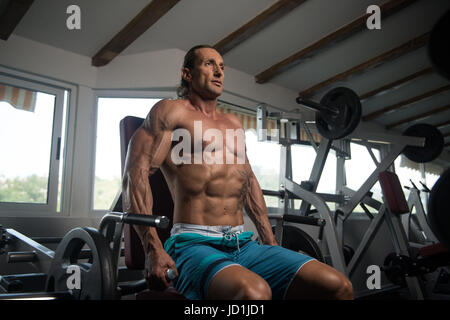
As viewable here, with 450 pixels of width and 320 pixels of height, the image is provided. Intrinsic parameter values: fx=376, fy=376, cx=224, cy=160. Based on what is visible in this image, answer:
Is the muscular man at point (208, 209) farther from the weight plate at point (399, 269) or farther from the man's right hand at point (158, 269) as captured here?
the weight plate at point (399, 269)

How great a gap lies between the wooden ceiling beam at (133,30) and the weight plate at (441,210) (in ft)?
8.68

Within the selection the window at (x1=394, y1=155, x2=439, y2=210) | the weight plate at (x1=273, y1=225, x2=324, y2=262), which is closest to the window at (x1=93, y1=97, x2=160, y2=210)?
the weight plate at (x1=273, y1=225, x2=324, y2=262)

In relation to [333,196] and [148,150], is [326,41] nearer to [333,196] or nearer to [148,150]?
[333,196]

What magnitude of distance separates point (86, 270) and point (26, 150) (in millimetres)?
2285

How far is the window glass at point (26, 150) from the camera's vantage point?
2.96 m

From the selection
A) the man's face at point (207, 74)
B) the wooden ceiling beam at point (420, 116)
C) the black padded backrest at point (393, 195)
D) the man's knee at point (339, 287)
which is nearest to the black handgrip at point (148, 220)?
the man's knee at point (339, 287)

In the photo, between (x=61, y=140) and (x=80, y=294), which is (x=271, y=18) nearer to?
(x=61, y=140)

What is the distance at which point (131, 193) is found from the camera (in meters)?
1.29

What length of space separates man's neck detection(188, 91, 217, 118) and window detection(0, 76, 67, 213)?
2.08 meters

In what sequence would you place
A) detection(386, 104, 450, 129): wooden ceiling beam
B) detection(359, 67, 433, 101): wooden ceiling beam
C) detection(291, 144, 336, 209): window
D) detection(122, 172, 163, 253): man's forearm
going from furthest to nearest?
detection(386, 104, 450, 129): wooden ceiling beam
detection(291, 144, 336, 209): window
detection(359, 67, 433, 101): wooden ceiling beam
detection(122, 172, 163, 253): man's forearm

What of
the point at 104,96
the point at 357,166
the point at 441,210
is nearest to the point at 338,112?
the point at 104,96

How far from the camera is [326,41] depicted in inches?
144

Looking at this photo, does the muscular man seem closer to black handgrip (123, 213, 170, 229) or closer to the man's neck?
the man's neck

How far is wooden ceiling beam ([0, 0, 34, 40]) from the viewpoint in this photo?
2551mm
